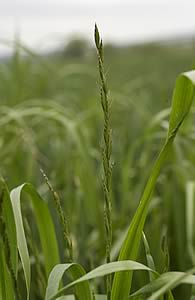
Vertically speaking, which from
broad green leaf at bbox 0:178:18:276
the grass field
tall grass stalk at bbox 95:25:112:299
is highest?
tall grass stalk at bbox 95:25:112:299

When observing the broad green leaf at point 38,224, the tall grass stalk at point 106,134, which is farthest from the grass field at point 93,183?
the tall grass stalk at point 106,134

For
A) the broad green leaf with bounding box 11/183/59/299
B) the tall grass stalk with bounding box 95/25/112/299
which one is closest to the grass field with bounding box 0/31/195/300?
the broad green leaf with bounding box 11/183/59/299

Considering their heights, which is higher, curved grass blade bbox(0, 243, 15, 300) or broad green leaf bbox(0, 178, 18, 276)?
broad green leaf bbox(0, 178, 18, 276)

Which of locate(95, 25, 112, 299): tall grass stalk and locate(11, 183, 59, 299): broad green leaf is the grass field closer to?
locate(11, 183, 59, 299): broad green leaf

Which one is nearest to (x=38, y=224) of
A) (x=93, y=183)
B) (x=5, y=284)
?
(x=5, y=284)

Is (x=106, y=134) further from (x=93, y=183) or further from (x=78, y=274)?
(x=93, y=183)

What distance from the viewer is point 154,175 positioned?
1.07 ft

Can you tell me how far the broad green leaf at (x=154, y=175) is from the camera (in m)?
0.31

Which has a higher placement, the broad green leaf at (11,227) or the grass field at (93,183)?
the broad green leaf at (11,227)

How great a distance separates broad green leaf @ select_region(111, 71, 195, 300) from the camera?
0.31 meters

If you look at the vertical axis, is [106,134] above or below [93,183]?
above

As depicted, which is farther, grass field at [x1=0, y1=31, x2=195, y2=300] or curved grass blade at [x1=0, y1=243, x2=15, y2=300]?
grass field at [x1=0, y1=31, x2=195, y2=300]

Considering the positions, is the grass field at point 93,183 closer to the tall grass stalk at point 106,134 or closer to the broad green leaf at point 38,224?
the broad green leaf at point 38,224

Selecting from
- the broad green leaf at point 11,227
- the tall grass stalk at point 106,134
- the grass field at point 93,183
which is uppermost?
the tall grass stalk at point 106,134
